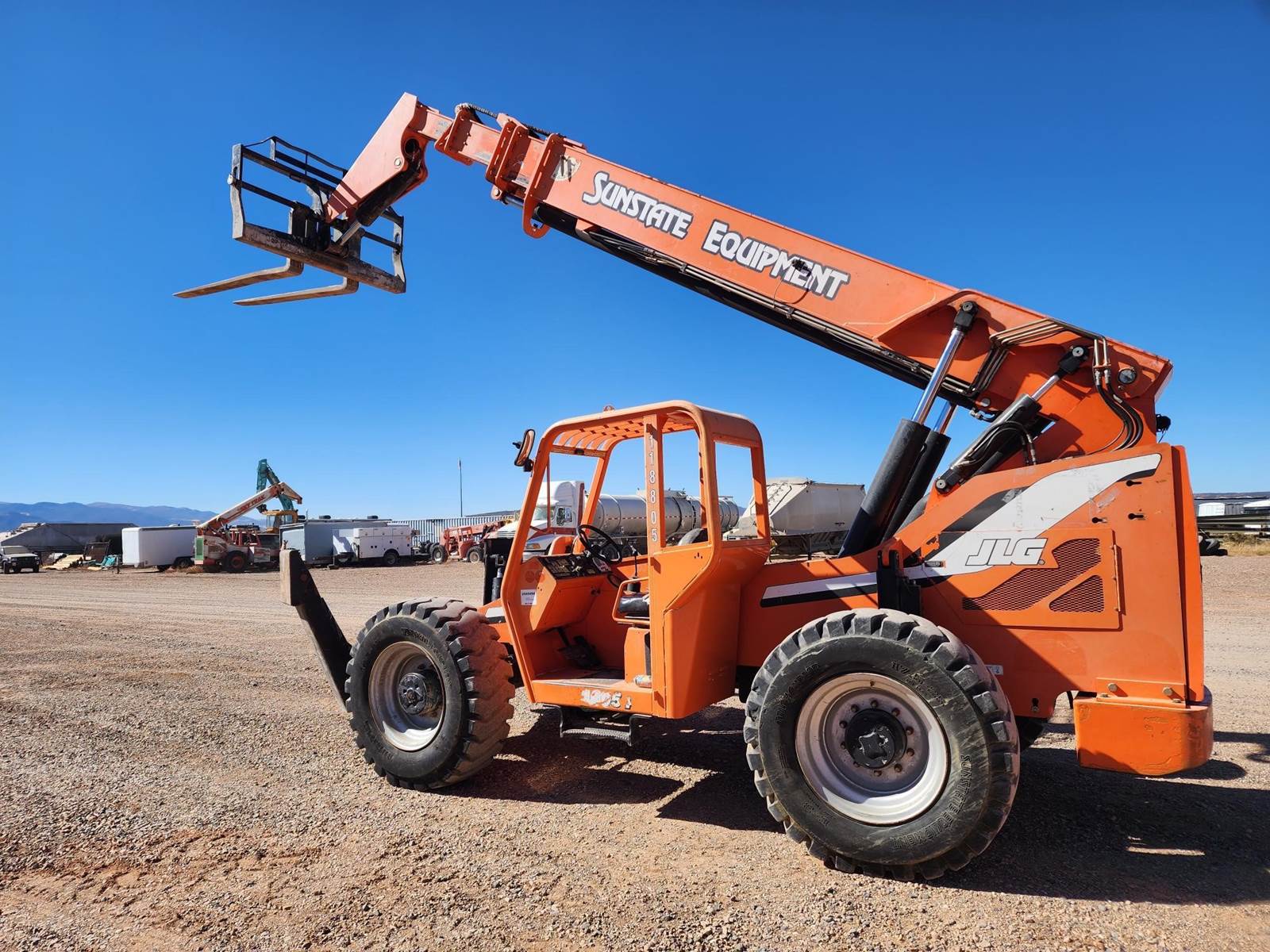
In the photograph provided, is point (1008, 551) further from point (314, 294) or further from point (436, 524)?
point (436, 524)

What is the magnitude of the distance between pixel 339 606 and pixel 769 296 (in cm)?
A: 1543

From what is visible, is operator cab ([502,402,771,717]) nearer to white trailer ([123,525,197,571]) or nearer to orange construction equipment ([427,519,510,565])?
orange construction equipment ([427,519,510,565])

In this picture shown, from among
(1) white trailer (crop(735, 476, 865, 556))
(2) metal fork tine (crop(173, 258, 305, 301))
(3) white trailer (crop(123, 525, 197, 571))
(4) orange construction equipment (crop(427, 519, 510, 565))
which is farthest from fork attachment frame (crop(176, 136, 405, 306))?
(3) white trailer (crop(123, 525, 197, 571))

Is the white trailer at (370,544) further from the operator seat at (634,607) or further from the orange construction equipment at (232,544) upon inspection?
the operator seat at (634,607)

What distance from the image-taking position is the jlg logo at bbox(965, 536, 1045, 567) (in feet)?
14.4

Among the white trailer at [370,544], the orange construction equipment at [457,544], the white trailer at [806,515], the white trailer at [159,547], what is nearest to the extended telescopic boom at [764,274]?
the white trailer at [806,515]

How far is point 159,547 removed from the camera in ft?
137

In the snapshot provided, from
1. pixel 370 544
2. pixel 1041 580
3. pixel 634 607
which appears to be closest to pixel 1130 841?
pixel 1041 580

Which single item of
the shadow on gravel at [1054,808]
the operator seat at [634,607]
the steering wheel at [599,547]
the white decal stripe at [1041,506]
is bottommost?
the shadow on gravel at [1054,808]

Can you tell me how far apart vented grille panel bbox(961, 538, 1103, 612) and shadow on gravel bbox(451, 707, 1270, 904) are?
1.33 metres

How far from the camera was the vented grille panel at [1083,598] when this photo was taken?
423 centimetres

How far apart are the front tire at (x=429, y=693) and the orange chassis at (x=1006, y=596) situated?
0.30 m

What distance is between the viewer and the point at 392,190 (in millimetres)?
7180

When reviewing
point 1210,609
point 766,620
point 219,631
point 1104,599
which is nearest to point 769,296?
point 766,620
